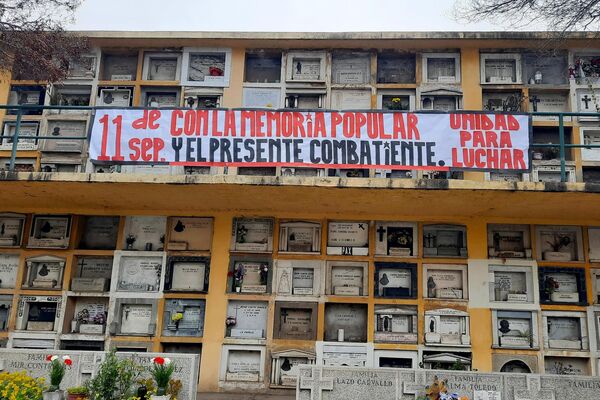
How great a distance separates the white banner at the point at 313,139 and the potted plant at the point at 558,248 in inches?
73.0

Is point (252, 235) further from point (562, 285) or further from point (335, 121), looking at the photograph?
point (562, 285)

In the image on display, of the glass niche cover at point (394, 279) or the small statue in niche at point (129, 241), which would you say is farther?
the small statue in niche at point (129, 241)

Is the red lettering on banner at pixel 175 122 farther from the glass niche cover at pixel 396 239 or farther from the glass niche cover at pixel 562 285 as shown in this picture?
the glass niche cover at pixel 562 285

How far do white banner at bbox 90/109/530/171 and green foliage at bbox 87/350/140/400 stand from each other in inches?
106

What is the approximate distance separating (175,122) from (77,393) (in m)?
3.65

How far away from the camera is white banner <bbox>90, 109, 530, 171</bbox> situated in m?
7.45

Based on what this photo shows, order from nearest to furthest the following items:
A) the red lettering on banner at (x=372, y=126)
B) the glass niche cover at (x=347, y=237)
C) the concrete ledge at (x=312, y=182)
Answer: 1. the concrete ledge at (x=312, y=182)
2. the red lettering on banner at (x=372, y=126)
3. the glass niche cover at (x=347, y=237)

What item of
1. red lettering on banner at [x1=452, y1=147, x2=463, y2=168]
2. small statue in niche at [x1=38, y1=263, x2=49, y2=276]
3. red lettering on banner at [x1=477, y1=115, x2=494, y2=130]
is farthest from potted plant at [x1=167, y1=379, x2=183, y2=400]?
red lettering on banner at [x1=477, y1=115, x2=494, y2=130]

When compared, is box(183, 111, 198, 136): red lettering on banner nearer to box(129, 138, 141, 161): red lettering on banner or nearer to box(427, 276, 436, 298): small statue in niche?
box(129, 138, 141, 161): red lettering on banner

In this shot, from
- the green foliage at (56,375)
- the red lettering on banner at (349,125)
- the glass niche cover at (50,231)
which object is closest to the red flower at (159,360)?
the green foliage at (56,375)

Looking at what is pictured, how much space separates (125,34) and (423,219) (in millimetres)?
5957

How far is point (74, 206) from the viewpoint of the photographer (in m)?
8.93

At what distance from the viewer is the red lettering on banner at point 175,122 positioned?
7.69 meters

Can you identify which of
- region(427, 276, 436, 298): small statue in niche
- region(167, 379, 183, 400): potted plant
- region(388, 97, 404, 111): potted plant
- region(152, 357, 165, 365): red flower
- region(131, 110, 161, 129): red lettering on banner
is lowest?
region(167, 379, 183, 400): potted plant
